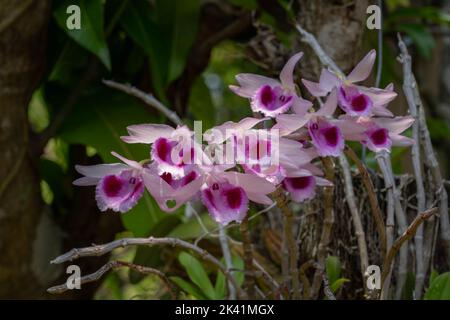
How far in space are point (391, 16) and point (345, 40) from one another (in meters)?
0.64

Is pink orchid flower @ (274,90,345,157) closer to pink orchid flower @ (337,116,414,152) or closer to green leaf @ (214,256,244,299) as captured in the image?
pink orchid flower @ (337,116,414,152)

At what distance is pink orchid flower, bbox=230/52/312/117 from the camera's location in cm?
69

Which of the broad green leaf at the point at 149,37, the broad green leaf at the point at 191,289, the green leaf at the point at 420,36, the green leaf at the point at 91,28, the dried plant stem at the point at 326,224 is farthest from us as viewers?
the green leaf at the point at 420,36

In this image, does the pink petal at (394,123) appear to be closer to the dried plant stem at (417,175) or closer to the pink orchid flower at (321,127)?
the pink orchid flower at (321,127)

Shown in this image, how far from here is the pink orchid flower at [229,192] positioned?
2.14ft

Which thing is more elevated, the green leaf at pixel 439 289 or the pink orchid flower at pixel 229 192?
the pink orchid flower at pixel 229 192

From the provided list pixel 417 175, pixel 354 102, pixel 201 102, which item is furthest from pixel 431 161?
pixel 201 102

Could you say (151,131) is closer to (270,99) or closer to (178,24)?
(270,99)

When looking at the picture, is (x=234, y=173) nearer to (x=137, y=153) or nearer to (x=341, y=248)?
(x=341, y=248)

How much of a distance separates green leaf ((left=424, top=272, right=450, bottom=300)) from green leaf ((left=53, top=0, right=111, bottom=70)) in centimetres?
63

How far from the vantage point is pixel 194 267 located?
3.33 feet

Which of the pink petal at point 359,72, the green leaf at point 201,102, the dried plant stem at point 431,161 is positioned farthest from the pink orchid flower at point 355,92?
the green leaf at point 201,102

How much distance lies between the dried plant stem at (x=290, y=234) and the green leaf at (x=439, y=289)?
16 centimetres

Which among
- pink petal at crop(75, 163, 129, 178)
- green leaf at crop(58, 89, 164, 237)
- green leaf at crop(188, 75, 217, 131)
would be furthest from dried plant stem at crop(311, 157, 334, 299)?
green leaf at crop(188, 75, 217, 131)
